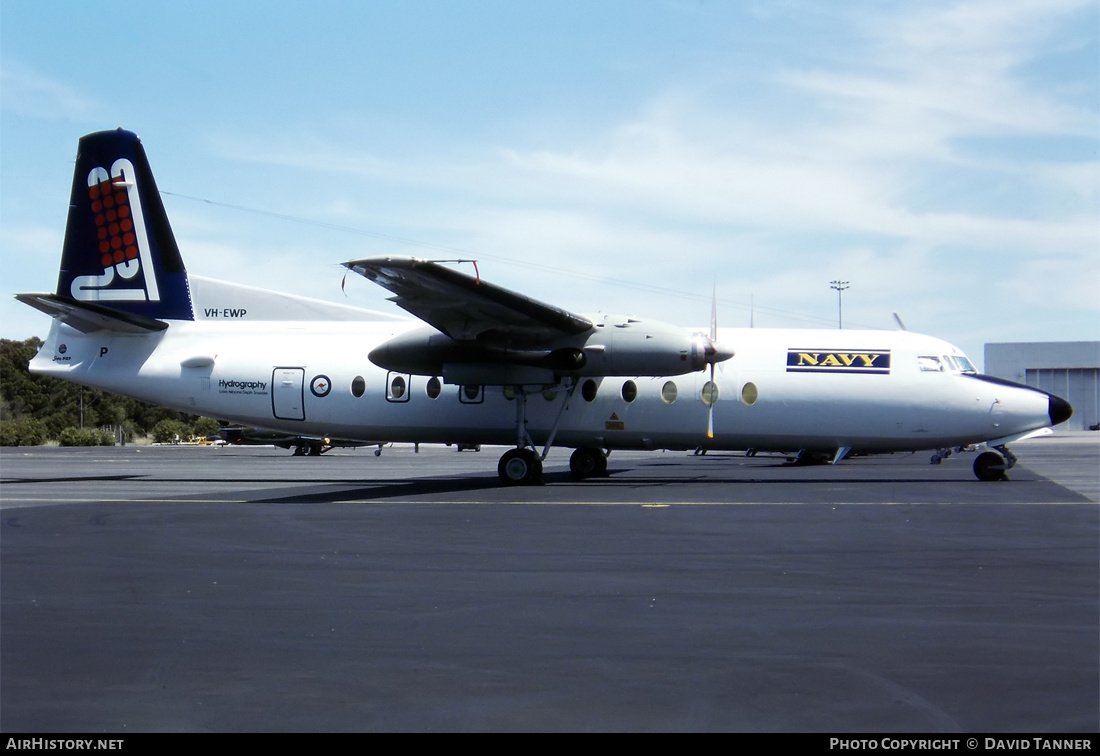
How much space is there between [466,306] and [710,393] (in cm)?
543

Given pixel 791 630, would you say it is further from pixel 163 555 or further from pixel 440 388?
pixel 440 388

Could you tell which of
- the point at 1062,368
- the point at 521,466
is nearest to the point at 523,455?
the point at 521,466

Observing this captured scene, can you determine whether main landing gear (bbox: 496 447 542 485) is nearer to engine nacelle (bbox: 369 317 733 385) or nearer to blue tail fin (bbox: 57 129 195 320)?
engine nacelle (bbox: 369 317 733 385)

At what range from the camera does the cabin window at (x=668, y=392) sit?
2042 centimetres

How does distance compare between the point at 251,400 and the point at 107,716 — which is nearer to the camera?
the point at 107,716

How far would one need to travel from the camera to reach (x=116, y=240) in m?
22.4

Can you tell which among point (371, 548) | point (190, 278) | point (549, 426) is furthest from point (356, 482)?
point (371, 548)

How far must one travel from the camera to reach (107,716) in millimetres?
4684

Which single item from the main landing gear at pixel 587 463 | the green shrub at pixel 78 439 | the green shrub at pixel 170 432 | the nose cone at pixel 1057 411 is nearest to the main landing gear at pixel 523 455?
the main landing gear at pixel 587 463

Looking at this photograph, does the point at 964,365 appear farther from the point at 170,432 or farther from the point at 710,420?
the point at 170,432

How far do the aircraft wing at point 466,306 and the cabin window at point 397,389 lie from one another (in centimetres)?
232

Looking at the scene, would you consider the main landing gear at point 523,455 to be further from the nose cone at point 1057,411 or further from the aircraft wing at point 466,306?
the nose cone at point 1057,411

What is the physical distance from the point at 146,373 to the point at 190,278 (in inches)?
97.4
